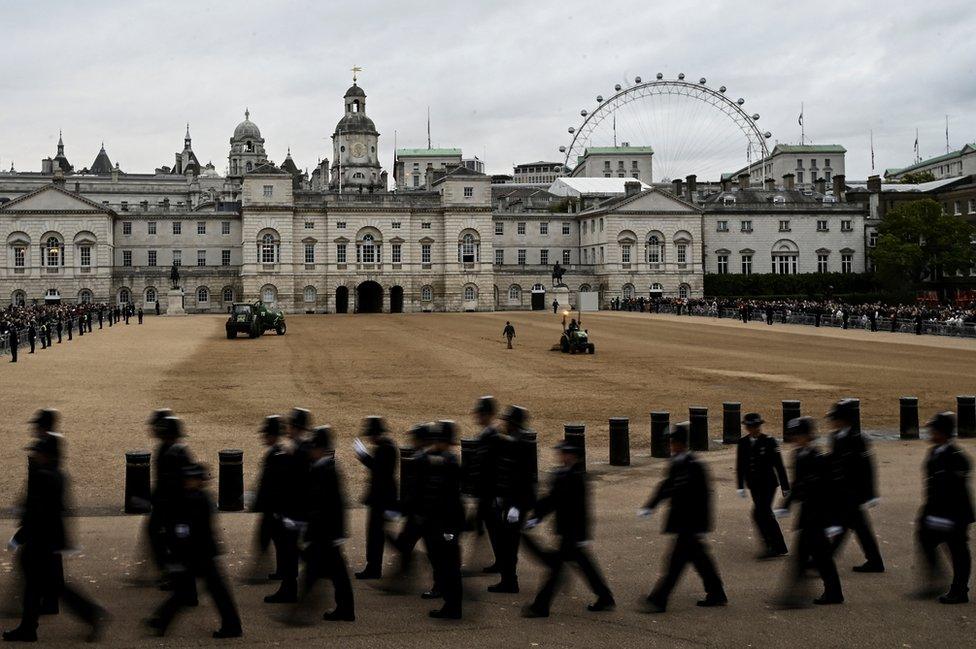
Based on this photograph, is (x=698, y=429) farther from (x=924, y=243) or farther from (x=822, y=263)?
(x=822, y=263)

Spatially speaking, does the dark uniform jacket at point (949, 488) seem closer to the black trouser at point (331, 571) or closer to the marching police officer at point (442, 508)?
the marching police officer at point (442, 508)

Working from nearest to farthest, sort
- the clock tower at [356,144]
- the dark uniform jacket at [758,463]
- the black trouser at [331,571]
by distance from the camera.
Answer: the black trouser at [331,571], the dark uniform jacket at [758,463], the clock tower at [356,144]

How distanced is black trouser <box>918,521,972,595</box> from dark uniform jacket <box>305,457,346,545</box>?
5.70 m

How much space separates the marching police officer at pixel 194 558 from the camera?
938 centimetres

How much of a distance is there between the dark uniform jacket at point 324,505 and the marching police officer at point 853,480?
4904mm

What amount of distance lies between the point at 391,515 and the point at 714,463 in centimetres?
807

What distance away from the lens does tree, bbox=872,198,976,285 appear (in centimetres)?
9325

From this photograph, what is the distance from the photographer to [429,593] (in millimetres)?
10688

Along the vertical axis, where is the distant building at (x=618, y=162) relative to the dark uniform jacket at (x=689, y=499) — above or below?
above

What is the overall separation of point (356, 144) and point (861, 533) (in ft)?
465

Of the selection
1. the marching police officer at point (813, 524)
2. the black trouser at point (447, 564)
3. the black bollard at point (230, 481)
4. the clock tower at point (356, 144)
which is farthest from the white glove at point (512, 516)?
the clock tower at point (356, 144)

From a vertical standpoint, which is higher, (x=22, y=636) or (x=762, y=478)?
(x=762, y=478)

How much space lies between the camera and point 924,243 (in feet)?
315

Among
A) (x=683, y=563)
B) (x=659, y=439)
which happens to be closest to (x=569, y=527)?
(x=683, y=563)
